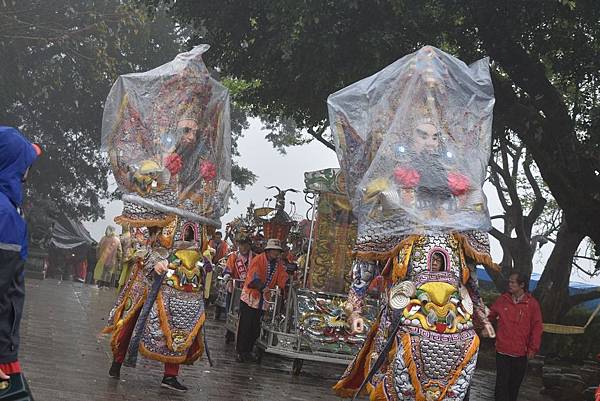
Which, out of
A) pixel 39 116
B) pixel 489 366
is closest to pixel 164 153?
pixel 489 366

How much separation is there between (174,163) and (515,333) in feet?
12.7

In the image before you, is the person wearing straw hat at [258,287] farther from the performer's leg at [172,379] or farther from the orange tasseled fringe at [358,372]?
the orange tasseled fringe at [358,372]

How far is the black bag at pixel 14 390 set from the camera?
399 centimetres

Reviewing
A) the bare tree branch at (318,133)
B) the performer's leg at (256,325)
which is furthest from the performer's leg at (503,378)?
the bare tree branch at (318,133)

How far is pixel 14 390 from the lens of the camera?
159 inches

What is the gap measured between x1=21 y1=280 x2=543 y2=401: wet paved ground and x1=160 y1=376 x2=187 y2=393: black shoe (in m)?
0.10

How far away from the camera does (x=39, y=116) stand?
29.5 meters

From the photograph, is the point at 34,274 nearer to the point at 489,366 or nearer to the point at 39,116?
the point at 39,116

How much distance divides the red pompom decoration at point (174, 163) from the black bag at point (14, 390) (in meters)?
4.60

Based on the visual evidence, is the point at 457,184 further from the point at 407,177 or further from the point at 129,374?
the point at 129,374

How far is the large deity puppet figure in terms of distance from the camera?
596cm

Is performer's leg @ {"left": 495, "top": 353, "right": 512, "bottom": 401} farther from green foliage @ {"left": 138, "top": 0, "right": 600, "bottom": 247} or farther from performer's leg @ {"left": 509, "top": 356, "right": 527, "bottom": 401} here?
green foliage @ {"left": 138, "top": 0, "right": 600, "bottom": 247}

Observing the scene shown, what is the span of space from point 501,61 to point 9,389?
9.59 meters

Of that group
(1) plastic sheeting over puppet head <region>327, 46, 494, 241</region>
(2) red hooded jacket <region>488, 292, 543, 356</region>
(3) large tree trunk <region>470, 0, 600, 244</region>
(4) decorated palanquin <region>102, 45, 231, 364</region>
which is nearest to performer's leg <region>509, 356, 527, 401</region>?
(2) red hooded jacket <region>488, 292, 543, 356</region>
